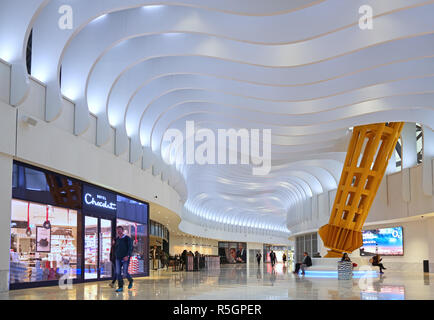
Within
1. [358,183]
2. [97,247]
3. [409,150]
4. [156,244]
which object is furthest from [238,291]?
[156,244]

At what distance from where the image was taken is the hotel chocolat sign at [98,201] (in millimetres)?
16094

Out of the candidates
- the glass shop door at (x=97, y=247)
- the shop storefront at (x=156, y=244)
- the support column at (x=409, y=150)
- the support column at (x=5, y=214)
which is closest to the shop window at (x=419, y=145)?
the support column at (x=409, y=150)

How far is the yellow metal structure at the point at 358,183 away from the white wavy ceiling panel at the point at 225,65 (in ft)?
5.46

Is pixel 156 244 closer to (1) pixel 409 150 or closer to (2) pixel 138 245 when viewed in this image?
(2) pixel 138 245

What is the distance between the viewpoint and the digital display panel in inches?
1265

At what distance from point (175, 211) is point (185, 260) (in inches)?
131

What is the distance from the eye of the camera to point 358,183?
25438 millimetres

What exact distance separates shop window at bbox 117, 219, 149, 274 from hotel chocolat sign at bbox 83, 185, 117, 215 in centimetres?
143

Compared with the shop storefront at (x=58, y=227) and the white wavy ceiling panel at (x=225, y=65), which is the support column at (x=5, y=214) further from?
the white wavy ceiling panel at (x=225, y=65)

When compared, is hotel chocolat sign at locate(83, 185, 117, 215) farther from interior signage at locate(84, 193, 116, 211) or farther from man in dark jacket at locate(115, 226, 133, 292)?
man in dark jacket at locate(115, 226, 133, 292)

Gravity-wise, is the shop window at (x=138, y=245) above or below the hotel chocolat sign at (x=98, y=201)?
below

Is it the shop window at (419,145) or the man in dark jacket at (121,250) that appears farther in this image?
the shop window at (419,145)

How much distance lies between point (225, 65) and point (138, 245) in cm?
847

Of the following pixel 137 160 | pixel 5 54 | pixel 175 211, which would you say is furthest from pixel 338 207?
pixel 5 54
